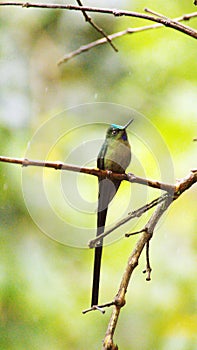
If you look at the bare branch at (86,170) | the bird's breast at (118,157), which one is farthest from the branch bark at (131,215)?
the bird's breast at (118,157)

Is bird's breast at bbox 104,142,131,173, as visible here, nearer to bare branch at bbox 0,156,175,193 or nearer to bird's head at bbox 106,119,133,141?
bird's head at bbox 106,119,133,141

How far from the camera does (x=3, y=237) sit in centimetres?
194

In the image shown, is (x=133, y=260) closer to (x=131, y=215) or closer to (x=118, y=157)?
(x=131, y=215)

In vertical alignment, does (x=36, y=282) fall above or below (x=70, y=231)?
below

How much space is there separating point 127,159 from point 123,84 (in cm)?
98

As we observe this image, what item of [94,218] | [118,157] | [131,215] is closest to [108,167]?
[118,157]

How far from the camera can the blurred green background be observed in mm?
1787

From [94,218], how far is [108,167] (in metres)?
0.84

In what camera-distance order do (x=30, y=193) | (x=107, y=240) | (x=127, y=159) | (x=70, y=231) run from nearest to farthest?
(x=107, y=240)
(x=127, y=159)
(x=70, y=231)
(x=30, y=193)

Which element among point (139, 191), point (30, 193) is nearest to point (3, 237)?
point (30, 193)

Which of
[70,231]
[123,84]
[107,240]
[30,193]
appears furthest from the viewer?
[123,84]

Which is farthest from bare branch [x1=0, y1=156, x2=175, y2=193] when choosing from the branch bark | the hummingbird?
the hummingbird

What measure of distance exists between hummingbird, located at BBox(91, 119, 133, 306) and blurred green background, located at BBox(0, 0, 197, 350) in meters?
0.67

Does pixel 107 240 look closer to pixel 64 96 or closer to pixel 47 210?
pixel 47 210
